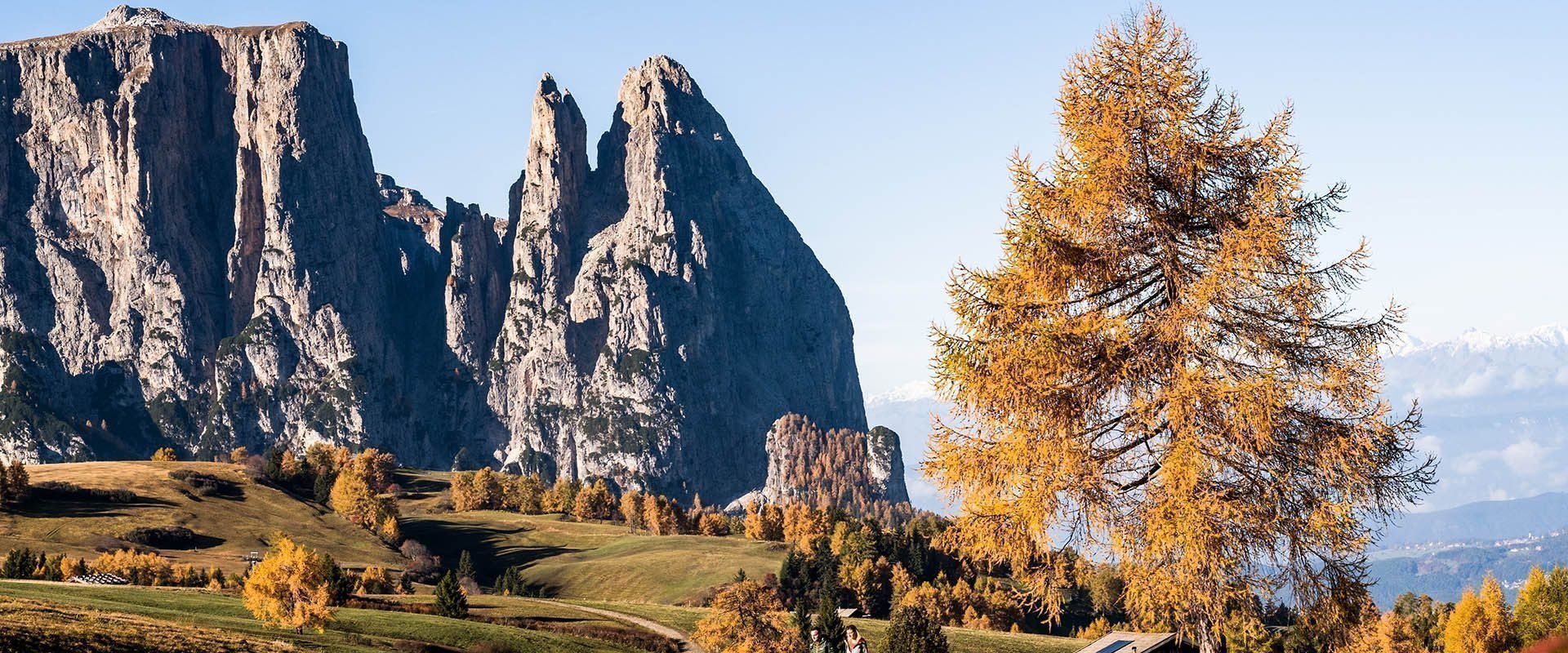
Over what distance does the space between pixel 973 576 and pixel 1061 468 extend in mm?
145980

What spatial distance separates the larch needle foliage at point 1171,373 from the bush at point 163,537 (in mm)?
140589

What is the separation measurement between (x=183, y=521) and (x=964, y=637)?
118 m

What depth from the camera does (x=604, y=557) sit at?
173125 mm

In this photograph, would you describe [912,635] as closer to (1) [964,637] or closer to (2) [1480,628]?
(1) [964,637]

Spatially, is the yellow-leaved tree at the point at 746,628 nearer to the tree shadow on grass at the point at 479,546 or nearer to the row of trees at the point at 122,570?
the row of trees at the point at 122,570

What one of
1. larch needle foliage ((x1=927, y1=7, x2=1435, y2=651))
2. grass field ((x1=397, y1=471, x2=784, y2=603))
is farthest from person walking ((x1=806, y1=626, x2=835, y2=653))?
grass field ((x1=397, y1=471, x2=784, y2=603))

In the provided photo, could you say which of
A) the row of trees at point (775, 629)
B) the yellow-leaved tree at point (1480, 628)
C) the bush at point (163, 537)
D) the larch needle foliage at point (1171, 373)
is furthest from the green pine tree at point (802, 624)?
the bush at point (163, 537)

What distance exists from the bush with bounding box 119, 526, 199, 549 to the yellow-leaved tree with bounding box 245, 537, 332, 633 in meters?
97.4

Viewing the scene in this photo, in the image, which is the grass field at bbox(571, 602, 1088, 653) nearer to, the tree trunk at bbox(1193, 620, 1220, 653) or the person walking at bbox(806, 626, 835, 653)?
the person walking at bbox(806, 626, 835, 653)

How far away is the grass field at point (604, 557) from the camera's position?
15350cm

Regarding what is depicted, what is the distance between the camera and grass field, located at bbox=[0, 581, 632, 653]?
49219 mm

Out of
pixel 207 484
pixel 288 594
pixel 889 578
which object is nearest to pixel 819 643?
pixel 288 594

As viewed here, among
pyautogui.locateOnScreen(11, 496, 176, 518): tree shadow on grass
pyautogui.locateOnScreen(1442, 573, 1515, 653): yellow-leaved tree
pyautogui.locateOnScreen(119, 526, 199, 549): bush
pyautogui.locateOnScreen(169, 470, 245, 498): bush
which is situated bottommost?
pyautogui.locateOnScreen(1442, 573, 1515, 653): yellow-leaved tree

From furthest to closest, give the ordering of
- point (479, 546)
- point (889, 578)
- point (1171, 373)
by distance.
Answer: point (479, 546) → point (889, 578) → point (1171, 373)
